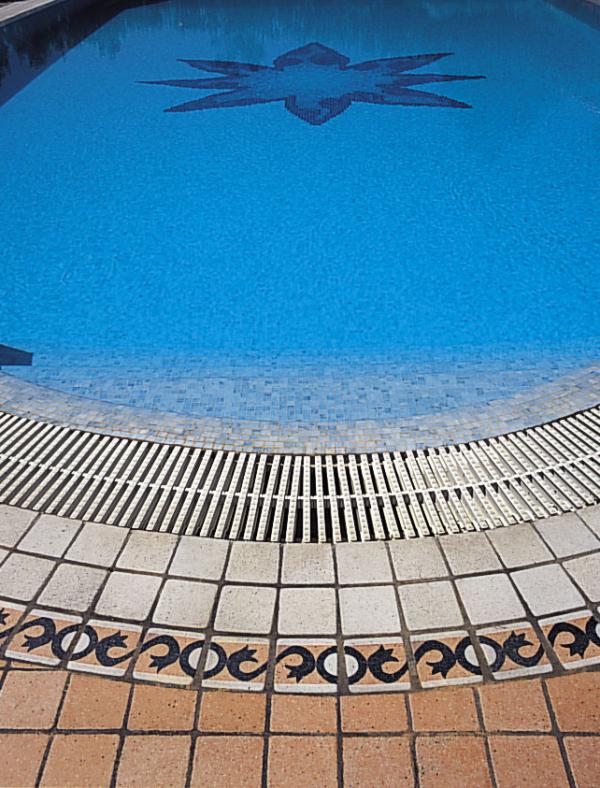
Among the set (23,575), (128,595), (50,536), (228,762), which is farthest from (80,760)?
(50,536)

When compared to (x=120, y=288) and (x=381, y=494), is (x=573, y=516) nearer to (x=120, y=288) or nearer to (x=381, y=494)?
(x=381, y=494)

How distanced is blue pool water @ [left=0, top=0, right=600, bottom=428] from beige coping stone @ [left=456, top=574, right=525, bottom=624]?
6.18ft

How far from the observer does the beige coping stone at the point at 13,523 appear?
369 centimetres

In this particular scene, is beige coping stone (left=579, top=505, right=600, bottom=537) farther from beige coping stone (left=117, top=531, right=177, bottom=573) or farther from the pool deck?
beige coping stone (left=117, top=531, right=177, bottom=573)

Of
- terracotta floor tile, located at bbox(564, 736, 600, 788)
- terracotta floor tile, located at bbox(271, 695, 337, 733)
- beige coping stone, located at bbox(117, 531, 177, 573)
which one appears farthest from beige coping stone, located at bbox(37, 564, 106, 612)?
terracotta floor tile, located at bbox(564, 736, 600, 788)

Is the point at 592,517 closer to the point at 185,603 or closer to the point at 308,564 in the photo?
the point at 308,564

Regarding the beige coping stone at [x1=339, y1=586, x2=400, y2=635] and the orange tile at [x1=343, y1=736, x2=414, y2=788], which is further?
the beige coping stone at [x1=339, y1=586, x2=400, y2=635]

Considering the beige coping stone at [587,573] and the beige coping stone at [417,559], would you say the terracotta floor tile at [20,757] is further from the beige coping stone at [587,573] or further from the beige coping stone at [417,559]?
the beige coping stone at [587,573]

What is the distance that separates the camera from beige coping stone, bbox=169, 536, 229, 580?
11.5 feet

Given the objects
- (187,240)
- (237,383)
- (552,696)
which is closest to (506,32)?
(187,240)

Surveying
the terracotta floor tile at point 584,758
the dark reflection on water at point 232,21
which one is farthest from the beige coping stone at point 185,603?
the dark reflection on water at point 232,21

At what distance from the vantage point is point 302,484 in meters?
4.19

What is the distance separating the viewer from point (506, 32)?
1512 centimetres

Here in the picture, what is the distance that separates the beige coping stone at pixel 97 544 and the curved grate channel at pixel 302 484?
84 millimetres
